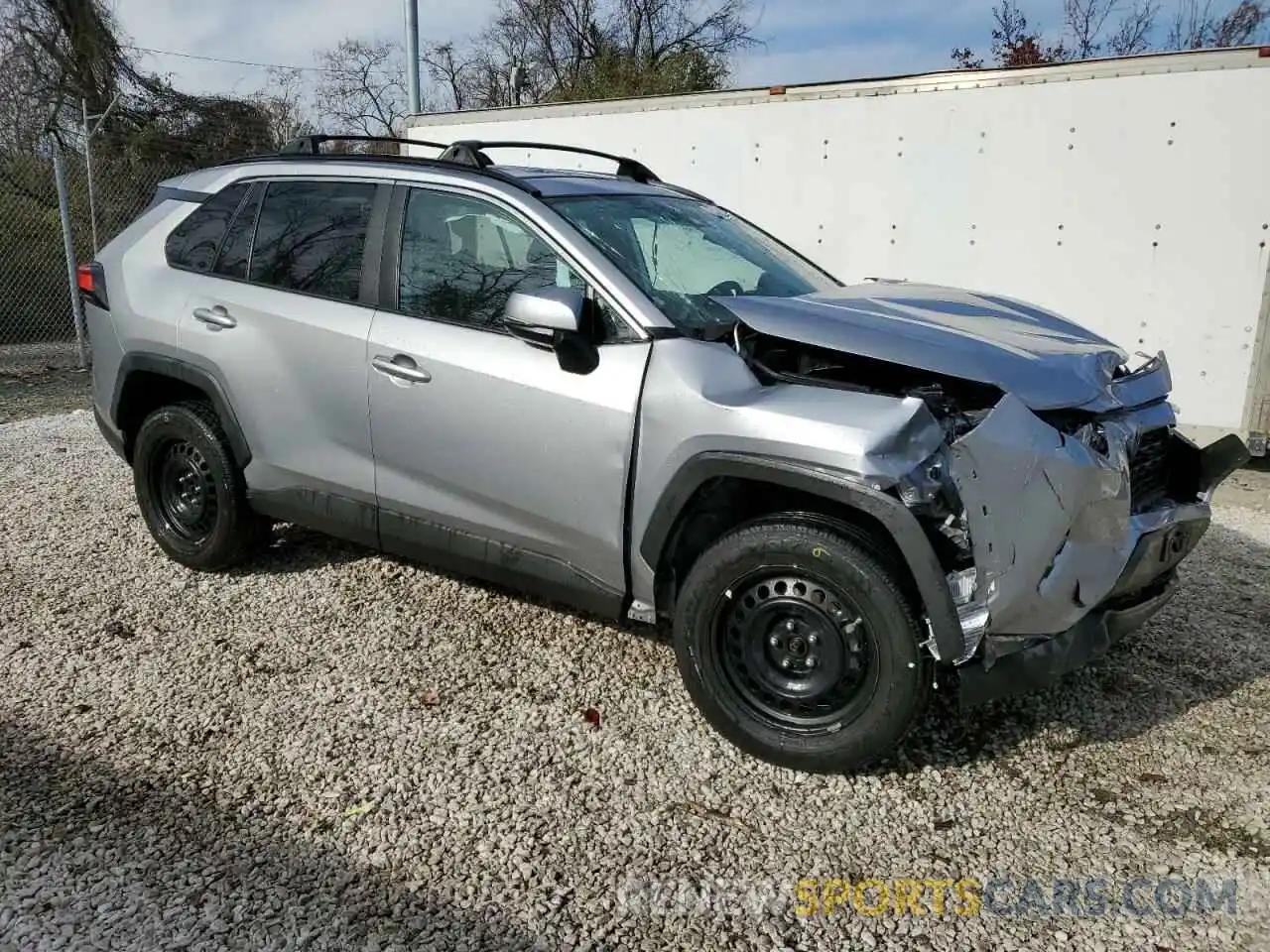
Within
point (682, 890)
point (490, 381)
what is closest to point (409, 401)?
point (490, 381)

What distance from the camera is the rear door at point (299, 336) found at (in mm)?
3820

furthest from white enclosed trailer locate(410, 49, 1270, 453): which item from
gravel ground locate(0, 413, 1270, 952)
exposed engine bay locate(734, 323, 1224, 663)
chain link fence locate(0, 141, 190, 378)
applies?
chain link fence locate(0, 141, 190, 378)

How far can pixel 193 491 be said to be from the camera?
4.53 meters

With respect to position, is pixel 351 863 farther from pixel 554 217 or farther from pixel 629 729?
pixel 554 217

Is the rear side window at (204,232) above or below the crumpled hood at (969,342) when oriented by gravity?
above

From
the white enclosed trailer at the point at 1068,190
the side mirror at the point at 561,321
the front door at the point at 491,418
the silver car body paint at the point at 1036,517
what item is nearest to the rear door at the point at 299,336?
the front door at the point at 491,418

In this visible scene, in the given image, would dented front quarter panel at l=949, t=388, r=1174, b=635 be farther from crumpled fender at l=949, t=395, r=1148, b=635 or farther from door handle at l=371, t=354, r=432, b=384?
door handle at l=371, t=354, r=432, b=384

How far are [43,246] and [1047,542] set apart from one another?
42.7ft

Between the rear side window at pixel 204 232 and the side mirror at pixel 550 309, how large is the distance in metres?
1.92

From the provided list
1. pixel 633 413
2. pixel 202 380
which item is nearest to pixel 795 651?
pixel 633 413

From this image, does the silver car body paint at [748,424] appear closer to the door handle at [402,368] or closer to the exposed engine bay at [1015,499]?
the exposed engine bay at [1015,499]

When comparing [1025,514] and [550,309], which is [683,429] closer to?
[550,309]

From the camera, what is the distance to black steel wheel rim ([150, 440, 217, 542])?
4.43 meters

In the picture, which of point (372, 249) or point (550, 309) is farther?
point (372, 249)
